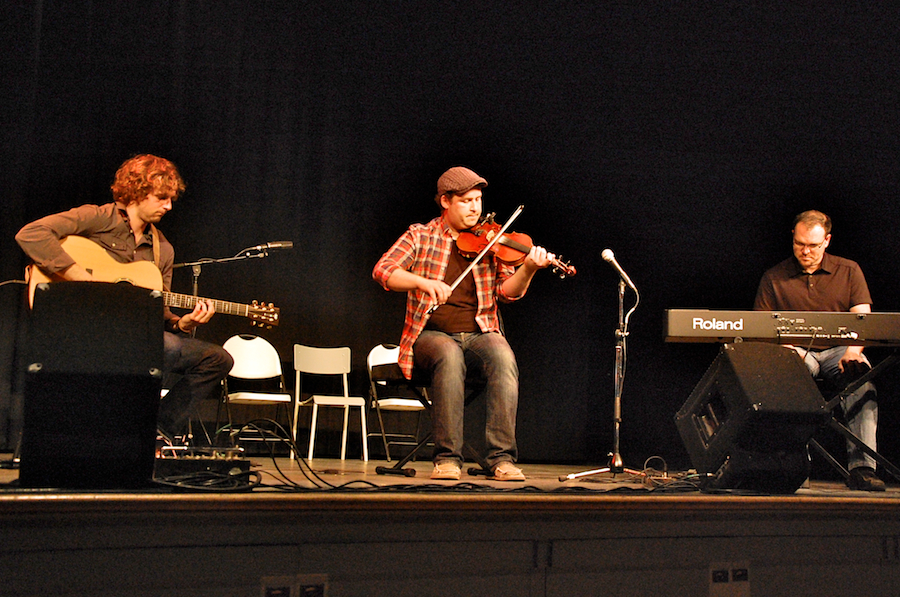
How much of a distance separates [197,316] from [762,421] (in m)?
2.19

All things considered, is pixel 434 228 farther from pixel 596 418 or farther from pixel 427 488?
pixel 596 418

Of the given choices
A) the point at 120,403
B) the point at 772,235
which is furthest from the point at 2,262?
the point at 772,235

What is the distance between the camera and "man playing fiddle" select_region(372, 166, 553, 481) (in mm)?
2918

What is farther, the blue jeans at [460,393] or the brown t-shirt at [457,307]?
the brown t-shirt at [457,307]

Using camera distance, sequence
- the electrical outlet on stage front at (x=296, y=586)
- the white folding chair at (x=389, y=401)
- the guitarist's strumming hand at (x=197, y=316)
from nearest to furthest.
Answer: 1. the electrical outlet on stage front at (x=296, y=586)
2. the guitarist's strumming hand at (x=197, y=316)
3. the white folding chair at (x=389, y=401)

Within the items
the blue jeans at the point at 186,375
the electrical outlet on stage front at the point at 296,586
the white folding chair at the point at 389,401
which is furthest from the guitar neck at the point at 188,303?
the electrical outlet on stage front at the point at 296,586

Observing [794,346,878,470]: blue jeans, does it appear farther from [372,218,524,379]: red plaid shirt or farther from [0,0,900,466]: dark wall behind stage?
[0,0,900,466]: dark wall behind stage

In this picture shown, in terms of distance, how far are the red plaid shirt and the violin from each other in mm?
70

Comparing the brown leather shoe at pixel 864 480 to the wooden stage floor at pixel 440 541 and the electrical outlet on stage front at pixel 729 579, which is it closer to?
the wooden stage floor at pixel 440 541

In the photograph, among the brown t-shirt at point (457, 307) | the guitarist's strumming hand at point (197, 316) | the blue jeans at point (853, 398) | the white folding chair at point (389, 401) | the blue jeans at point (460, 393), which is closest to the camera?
the blue jeans at point (460, 393)

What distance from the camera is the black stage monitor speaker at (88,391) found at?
177cm

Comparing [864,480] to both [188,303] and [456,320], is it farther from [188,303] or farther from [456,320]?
[188,303]

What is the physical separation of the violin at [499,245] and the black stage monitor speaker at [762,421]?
0.81m

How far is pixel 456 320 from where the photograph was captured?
316 centimetres
